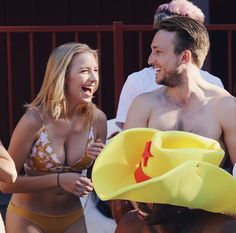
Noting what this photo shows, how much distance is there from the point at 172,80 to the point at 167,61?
9cm

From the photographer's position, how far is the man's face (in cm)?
411

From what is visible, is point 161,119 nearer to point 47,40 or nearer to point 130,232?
point 130,232

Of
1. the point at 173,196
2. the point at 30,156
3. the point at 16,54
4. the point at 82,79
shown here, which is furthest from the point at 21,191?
the point at 16,54

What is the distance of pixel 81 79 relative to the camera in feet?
14.5

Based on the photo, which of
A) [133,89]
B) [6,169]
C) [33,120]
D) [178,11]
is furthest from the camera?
[133,89]

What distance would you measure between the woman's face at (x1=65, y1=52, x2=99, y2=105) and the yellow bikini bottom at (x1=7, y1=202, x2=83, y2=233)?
587 millimetres

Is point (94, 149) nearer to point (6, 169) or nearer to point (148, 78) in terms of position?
point (6, 169)

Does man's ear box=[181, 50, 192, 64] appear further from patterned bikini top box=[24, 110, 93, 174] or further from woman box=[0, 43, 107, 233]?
patterned bikini top box=[24, 110, 93, 174]

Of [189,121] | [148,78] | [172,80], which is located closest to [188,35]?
[172,80]

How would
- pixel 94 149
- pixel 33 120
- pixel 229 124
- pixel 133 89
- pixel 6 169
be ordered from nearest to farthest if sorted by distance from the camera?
pixel 6 169 < pixel 229 124 < pixel 94 149 < pixel 33 120 < pixel 133 89

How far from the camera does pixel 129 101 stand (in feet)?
16.1

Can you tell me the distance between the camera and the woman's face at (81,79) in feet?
14.6

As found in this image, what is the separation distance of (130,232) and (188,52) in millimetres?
1034

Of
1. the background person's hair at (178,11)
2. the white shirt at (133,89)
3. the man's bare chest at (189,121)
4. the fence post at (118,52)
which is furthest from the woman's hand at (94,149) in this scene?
the fence post at (118,52)
